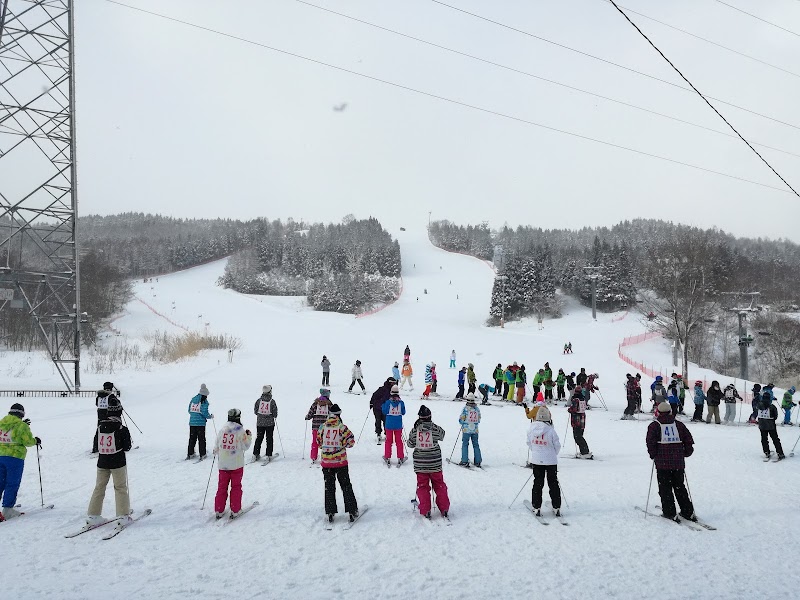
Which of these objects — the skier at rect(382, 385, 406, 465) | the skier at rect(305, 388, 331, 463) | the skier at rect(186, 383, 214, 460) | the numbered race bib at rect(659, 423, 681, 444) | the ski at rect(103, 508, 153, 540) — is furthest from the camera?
the skier at rect(186, 383, 214, 460)

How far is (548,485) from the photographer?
7.25 meters

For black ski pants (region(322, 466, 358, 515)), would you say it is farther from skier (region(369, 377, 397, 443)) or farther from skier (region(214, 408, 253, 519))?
skier (region(369, 377, 397, 443))

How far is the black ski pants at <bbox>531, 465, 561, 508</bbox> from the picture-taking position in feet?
23.6

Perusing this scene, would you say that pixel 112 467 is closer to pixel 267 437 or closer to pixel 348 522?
pixel 348 522

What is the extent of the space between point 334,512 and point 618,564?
386 cm

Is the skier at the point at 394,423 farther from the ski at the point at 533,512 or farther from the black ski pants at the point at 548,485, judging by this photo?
the black ski pants at the point at 548,485

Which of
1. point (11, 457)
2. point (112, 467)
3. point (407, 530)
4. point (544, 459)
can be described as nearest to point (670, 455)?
point (544, 459)

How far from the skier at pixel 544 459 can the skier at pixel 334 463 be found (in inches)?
111

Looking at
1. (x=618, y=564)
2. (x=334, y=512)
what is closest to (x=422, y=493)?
(x=334, y=512)

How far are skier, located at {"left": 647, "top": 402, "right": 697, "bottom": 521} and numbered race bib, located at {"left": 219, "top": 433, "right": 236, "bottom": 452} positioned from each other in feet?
20.6

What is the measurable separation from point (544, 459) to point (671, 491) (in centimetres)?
196

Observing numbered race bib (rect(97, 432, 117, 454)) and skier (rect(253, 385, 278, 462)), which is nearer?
numbered race bib (rect(97, 432, 117, 454))

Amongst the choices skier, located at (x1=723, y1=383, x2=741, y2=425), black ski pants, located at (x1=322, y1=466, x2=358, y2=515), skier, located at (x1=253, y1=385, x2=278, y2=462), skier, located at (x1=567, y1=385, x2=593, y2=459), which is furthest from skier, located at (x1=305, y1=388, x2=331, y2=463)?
skier, located at (x1=723, y1=383, x2=741, y2=425)

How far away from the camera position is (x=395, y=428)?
33.6 feet
